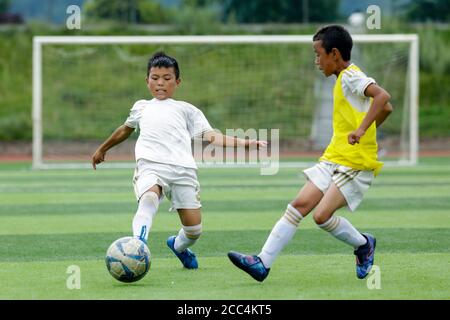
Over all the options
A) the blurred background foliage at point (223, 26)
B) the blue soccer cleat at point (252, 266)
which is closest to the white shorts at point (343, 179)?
the blue soccer cleat at point (252, 266)

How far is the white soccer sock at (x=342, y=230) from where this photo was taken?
816cm

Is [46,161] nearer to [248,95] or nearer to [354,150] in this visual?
[248,95]

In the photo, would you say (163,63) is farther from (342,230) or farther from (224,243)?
(224,243)

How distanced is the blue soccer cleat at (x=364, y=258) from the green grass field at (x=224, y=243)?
0.16 m

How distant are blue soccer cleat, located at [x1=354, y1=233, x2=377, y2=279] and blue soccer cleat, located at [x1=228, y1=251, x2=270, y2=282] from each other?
746mm

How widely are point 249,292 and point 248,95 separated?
80.0 ft

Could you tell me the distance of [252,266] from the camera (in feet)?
26.0

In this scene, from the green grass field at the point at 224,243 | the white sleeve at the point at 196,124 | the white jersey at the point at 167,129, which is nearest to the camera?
the green grass field at the point at 224,243

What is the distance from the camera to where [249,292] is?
7.50 meters

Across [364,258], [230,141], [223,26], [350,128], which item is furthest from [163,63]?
[223,26]

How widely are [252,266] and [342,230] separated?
2.60 feet

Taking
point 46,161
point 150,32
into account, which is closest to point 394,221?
point 46,161

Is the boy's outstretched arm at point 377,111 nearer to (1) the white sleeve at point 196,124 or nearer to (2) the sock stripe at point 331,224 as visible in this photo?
A: (2) the sock stripe at point 331,224

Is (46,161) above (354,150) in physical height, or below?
below
